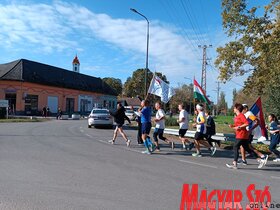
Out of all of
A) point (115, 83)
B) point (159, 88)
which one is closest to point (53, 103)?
point (159, 88)

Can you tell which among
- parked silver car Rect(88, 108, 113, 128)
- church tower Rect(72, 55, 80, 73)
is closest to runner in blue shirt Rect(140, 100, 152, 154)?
parked silver car Rect(88, 108, 113, 128)

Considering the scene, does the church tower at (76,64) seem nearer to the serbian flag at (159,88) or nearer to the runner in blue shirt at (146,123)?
the serbian flag at (159,88)

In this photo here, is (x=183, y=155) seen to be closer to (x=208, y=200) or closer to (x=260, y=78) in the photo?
(x=208, y=200)

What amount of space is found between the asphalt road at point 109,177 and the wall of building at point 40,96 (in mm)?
35544

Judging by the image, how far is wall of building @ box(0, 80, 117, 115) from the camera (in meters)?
44.0

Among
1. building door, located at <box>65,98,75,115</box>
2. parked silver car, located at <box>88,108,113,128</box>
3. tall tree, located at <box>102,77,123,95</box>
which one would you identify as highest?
tall tree, located at <box>102,77,123,95</box>

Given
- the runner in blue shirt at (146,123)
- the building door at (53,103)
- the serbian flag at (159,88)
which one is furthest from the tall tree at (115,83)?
the runner in blue shirt at (146,123)

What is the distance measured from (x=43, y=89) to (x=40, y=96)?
1274 mm

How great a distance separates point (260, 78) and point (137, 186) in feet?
56.8

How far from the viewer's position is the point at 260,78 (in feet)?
69.3

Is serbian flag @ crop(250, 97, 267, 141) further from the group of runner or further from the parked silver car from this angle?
the parked silver car

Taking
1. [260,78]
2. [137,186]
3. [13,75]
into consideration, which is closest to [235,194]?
[137,186]

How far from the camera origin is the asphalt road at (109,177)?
521cm

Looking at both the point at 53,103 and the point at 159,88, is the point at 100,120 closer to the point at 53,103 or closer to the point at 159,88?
the point at 159,88
